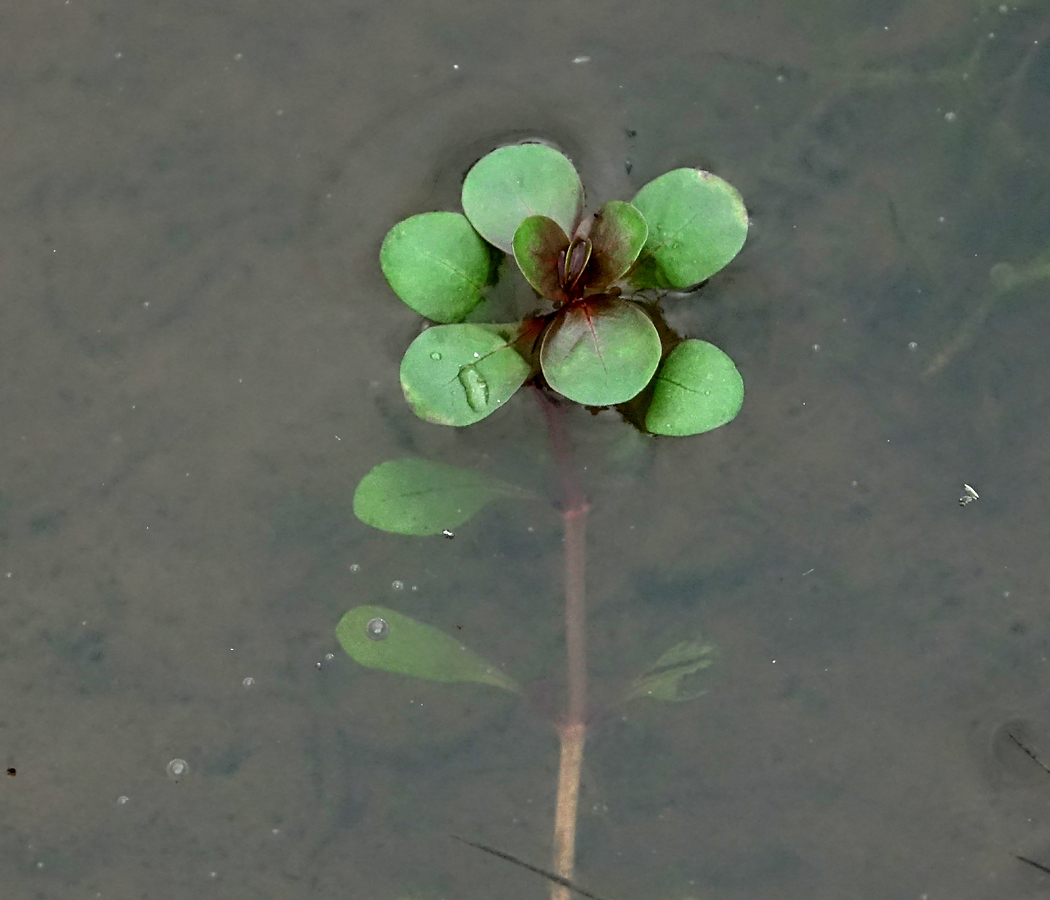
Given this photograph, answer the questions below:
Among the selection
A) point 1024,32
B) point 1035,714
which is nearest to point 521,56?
point 1024,32

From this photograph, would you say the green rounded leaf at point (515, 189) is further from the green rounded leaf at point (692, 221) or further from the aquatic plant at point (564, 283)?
the green rounded leaf at point (692, 221)

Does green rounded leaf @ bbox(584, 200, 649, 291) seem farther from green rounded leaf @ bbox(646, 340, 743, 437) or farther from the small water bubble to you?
the small water bubble

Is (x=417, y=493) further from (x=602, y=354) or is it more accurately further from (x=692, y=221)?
(x=692, y=221)

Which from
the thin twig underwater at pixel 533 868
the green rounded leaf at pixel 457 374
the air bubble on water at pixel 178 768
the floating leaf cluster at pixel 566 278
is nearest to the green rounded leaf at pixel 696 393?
the floating leaf cluster at pixel 566 278

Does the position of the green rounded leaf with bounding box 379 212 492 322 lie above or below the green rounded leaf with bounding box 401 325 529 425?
above

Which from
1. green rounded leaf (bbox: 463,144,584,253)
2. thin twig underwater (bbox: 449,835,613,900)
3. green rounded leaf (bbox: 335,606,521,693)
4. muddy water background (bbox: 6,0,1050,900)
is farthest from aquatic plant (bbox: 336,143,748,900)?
thin twig underwater (bbox: 449,835,613,900)

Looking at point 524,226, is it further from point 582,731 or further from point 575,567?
point 582,731
